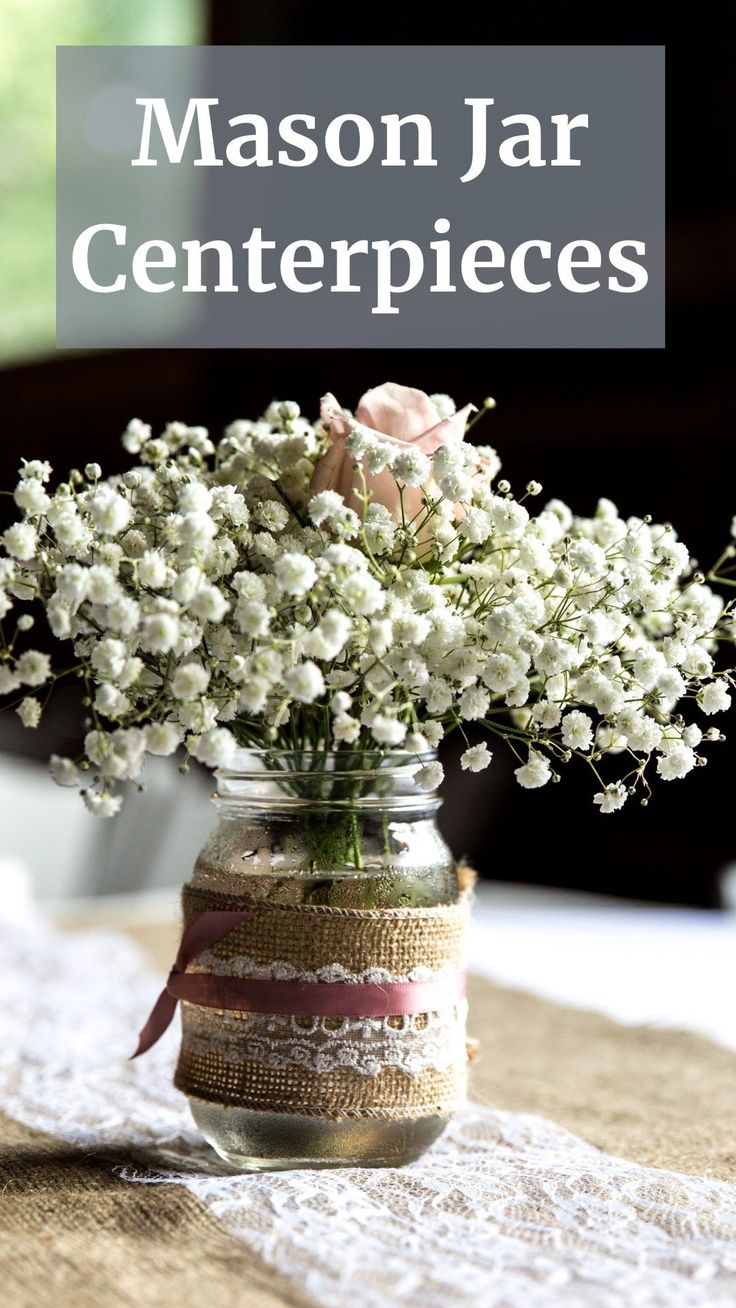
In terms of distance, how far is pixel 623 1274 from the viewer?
22.9 inches

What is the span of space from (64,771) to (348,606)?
148 mm

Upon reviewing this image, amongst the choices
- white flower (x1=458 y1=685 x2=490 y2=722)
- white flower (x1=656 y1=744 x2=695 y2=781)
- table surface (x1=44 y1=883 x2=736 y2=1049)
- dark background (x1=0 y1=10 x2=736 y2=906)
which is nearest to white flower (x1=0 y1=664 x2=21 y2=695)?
white flower (x1=458 y1=685 x2=490 y2=722)

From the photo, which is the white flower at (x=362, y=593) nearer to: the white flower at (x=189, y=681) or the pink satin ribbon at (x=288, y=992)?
the white flower at (x=189, y=681)

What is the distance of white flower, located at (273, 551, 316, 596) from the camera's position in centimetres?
61

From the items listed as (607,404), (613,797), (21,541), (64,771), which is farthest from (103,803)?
(607,404)

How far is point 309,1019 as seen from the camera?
0.70m

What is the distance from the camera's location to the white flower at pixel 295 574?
61cm

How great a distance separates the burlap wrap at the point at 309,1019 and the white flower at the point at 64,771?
0.11 meters

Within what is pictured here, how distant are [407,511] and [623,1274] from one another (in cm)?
36

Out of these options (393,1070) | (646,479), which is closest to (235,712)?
(393,1070)

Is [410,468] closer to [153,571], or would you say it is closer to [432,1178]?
[153,571]

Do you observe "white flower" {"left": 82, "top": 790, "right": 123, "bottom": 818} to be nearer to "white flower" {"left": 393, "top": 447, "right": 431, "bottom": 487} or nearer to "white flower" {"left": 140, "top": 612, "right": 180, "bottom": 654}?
"white flower" {"left": 140, "top": 612, "right": 180, "bottom": 654}

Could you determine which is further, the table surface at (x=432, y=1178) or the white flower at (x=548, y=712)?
the white flower at (x=548, y=712)

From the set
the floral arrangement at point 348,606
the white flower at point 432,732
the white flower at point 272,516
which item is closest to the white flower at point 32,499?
the floral arrangement at point 348,606
